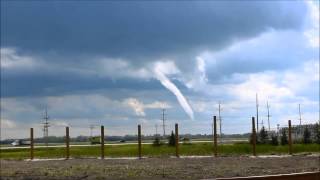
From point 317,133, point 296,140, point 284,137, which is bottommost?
point 296,140

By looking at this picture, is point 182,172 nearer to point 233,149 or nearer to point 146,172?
point 146,172

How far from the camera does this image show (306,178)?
28.7 ft

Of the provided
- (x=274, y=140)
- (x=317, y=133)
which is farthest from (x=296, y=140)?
(x=317, y=133)

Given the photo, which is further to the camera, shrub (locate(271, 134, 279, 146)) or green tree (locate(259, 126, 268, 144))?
green tree (locate(259, 126, 268, 144))

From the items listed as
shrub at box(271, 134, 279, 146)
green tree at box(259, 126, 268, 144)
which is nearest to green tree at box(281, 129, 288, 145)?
shrub at box(271, 134, 279, 146)

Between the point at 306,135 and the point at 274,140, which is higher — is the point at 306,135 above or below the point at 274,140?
above

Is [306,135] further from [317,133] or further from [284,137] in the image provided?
[317,133]

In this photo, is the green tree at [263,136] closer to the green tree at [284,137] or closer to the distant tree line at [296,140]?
the distant tree line at [296,140]

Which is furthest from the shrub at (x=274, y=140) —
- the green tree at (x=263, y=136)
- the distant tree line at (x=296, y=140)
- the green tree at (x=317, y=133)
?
the green tree at (x=317, y=133)

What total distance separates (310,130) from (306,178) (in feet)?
128

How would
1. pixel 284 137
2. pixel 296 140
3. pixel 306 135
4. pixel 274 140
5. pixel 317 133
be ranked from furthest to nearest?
pixel 296 140
pixel 274 140
pixel 306 135
pixel 284 137
pixel 317 133

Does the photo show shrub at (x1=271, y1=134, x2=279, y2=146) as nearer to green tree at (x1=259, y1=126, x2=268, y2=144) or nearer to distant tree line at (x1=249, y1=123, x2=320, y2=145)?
distant tree line at (x1=249, y1=123, x2=320, y2=145)

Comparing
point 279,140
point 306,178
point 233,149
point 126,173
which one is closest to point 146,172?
point 126,173

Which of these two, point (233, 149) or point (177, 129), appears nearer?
point (177, 129)
